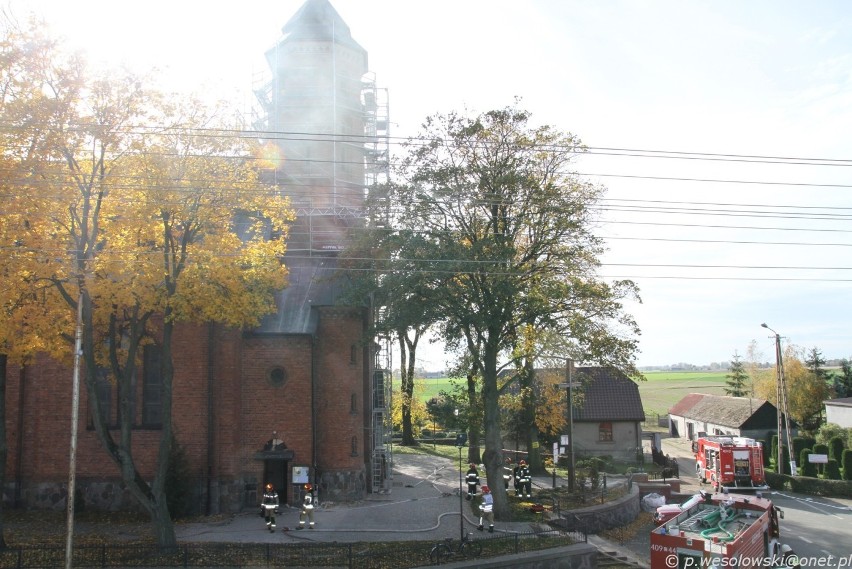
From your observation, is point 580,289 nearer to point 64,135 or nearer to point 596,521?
point 596,521

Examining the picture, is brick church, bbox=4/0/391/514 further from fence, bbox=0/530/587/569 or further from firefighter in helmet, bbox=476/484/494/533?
fence, bbox=0/530/587/569

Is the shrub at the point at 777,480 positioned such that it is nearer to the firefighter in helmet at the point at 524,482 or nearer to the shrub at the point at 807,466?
the shrub at the point at 807,466

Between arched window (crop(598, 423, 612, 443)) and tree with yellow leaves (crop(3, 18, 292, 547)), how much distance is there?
113ft

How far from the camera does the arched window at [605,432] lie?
47.9m

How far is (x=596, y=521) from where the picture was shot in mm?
25078

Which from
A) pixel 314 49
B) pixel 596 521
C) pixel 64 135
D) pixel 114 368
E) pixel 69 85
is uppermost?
pixel 314 49

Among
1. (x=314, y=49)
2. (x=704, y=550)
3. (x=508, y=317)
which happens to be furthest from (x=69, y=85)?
(x=314, y=49)

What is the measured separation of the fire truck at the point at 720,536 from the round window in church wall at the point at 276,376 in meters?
15.4

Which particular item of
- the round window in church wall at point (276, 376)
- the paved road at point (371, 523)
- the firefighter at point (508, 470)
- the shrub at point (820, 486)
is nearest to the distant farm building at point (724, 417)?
the shrub at point (820, 486)

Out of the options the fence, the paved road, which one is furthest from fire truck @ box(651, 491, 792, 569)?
the paved road

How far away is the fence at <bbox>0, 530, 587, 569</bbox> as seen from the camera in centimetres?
1681

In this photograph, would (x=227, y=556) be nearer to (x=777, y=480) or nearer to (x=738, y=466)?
(x=738, y=466)

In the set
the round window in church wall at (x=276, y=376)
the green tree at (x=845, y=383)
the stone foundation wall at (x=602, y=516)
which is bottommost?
the stone foundation wall at (x=602, y=516)

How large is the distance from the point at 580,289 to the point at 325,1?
27230 millimetres
